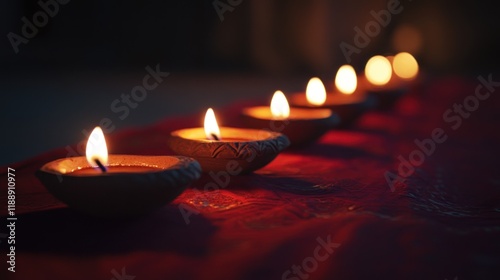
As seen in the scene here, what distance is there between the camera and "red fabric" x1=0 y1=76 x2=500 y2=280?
760mm

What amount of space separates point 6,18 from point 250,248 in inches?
166

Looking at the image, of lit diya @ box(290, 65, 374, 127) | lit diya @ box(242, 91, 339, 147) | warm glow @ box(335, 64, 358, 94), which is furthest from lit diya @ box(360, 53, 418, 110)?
lit diya @ box(242, 91, 339, 147)

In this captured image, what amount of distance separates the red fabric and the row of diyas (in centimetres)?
5

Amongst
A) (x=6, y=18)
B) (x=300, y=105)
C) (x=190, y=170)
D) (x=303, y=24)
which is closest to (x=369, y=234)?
(x=190, y=170)

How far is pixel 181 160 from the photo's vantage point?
0.95 m

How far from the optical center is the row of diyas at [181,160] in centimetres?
82

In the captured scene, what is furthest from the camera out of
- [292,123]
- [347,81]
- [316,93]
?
[347,81]

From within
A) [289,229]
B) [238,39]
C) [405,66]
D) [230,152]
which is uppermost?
[238,39]

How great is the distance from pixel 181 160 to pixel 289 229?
0.73 ft

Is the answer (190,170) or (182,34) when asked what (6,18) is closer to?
(182,34)

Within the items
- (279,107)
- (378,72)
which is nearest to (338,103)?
(279,107)

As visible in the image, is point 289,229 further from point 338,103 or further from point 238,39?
point 238,39

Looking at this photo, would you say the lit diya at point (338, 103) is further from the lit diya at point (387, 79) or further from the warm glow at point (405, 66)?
the warm glow at point (405, 66)

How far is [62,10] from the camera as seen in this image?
5012mm
